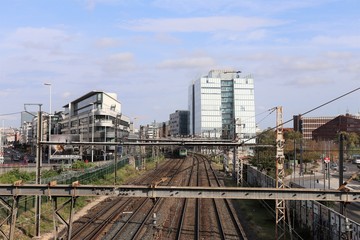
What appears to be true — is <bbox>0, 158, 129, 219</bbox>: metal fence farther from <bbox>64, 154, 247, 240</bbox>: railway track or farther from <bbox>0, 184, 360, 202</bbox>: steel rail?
<bbox>0, 184, 360, 202</bbox>: steel rail

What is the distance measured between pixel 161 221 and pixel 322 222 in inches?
488

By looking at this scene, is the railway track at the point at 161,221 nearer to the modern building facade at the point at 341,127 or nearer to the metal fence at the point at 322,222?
the metal fence at the point at 322,222

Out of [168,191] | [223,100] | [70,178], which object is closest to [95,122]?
[70,178]

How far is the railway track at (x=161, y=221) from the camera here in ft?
84.2

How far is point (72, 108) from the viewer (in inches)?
5022

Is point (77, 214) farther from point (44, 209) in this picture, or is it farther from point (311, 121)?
point (311, 121)

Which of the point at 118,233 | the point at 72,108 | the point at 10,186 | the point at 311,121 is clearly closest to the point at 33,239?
the point at 118,233

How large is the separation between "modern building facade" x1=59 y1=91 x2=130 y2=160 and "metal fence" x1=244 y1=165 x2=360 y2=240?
52.4 meters

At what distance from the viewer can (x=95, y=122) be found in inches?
3664

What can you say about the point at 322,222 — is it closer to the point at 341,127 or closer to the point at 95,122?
the point at 95,122

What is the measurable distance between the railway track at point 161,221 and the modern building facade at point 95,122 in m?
39.8

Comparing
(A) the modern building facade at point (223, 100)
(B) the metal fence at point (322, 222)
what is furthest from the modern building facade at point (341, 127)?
(B) the metal fence at point (322, 222)

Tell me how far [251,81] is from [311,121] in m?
37.3

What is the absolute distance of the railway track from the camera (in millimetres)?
25656
